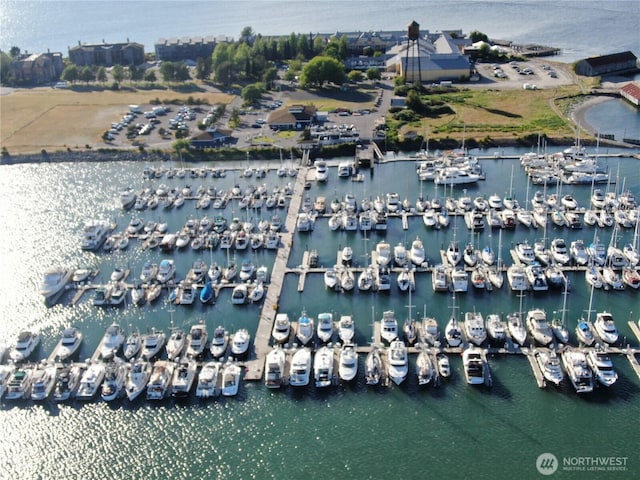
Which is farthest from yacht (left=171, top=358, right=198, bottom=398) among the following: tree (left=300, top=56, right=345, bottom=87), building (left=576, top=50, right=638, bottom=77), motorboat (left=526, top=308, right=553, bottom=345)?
building (left=576, top=50, right=638, bottom=77)

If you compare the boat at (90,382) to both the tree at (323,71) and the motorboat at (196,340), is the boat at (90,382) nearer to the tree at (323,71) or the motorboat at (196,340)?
the motorboat at (196,340)

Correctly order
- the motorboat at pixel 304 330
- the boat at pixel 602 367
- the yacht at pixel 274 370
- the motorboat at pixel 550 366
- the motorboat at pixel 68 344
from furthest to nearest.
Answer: the motorboat at pixel 68 344 < the motorboat at pixel 304 330 < the yacht at pixel 274 370 < the motorboat at pixel 550 366 < the boat at pixel 602 367

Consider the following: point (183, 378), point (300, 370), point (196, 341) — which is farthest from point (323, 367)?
point (196, 341)

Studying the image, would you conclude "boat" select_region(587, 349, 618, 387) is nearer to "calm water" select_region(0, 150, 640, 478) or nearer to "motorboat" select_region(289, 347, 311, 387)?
"calm water" select_region(0, 150, 640, 478)

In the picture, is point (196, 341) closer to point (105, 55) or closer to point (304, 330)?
point (304, 330)

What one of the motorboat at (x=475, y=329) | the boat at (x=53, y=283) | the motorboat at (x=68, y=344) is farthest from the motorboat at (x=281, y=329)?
the boat at (x=53, y=283)

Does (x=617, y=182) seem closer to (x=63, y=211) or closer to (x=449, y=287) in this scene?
(x=449, y=287)

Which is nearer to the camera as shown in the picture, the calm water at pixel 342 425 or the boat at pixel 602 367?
the calm water at pixel 342 425

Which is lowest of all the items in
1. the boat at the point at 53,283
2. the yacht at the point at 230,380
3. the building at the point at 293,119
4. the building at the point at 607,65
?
the yacht at the point at 230,380

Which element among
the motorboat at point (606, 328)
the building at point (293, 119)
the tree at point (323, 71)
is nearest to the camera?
the motorboat at point (606, 328)
